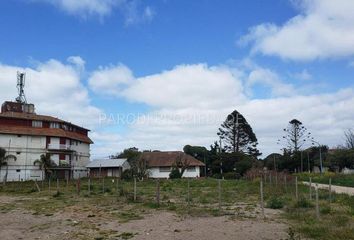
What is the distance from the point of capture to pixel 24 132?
6481 cm

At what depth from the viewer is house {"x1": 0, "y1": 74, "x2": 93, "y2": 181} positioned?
209 feet

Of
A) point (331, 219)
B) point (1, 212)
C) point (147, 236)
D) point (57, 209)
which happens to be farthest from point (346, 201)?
point (1, 212)

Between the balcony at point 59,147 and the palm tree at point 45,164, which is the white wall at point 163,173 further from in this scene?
the palm tree at point 45,164

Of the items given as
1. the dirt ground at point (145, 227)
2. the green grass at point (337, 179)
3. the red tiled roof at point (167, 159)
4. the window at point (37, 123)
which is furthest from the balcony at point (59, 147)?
the dirt ground at point (145, 227)

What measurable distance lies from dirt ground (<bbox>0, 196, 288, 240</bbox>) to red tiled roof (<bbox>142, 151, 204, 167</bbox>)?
5666 cm

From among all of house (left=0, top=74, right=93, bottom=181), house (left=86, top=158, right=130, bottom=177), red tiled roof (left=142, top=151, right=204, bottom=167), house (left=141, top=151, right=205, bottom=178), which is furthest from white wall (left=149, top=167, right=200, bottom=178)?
house (left=0, top=74, right=93, bottom=181)

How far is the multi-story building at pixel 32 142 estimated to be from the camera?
6375 cm

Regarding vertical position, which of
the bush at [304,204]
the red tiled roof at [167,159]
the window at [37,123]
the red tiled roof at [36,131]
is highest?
the window at [37,123]

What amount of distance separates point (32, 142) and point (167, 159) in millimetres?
24243

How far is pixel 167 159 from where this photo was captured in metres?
78.1

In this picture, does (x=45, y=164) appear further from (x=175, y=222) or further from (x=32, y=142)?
(x=175, y=222)

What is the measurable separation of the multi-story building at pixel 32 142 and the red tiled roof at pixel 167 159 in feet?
44.1

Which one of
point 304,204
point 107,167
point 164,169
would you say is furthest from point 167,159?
point 304,204

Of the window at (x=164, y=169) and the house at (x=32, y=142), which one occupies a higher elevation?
the house at (x=32, y=142)
